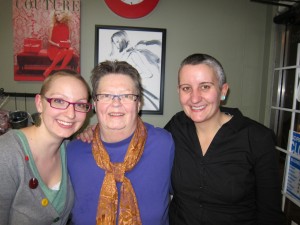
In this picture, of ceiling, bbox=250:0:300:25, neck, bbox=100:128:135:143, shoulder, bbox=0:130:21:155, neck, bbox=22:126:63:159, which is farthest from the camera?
ceiling, bbox=250:0:300:25

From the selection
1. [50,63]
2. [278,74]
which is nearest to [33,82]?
[50,63]

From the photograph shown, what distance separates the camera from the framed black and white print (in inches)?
83.7

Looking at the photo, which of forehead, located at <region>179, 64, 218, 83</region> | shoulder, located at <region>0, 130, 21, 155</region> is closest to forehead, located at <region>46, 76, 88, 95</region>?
shoulder, located at <region>0, 130, 21, 155</region>

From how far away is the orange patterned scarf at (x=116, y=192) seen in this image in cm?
112

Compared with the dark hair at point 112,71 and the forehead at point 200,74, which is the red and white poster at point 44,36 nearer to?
the dark hair at point 112,71

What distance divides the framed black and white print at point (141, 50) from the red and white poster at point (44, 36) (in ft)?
0.82

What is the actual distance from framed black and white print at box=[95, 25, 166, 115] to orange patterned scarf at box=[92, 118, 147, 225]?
1112 millimetres

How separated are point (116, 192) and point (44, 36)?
1.70 meters

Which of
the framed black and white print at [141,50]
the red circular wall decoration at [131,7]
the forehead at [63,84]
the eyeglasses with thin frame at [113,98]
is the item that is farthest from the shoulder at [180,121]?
the red circular wall decoration at [131,7]

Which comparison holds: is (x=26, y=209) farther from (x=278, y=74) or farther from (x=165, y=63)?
→ (x=278, y=74)

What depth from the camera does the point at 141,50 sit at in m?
2.16

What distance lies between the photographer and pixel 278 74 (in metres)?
2.21

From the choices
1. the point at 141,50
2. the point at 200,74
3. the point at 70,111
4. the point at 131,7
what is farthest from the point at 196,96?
the point at 131,7

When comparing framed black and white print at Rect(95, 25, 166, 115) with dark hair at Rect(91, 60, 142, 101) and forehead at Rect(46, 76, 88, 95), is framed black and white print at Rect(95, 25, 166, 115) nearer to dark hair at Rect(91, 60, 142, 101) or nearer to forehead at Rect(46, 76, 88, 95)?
dark hair at Rect(91, 60, 142, 101)
